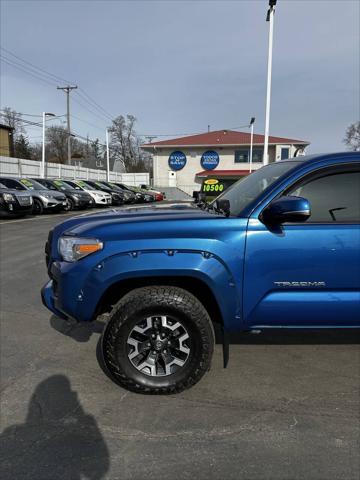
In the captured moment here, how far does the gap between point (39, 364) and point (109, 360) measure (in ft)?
2.97

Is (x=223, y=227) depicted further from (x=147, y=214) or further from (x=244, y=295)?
(x=147, y=214)

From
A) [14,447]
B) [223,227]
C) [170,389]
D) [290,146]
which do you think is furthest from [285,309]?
[290,146]

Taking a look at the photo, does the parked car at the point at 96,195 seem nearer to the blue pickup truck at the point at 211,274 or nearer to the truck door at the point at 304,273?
the blue pickup truck at the point at 211,274

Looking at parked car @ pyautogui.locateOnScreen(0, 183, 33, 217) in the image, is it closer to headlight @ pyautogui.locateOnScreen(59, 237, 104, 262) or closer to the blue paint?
headlight @ pyautogui.locateOnScreen(59, 237, 104, 262)

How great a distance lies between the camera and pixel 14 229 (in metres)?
12.4

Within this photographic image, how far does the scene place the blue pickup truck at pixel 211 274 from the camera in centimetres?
289

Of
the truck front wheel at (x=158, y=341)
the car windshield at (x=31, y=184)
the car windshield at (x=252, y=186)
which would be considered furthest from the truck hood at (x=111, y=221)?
the car windshield at (x=31, y=184)

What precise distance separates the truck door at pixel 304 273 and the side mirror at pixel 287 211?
A: 90 mm

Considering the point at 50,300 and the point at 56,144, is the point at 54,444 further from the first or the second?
the point at 56,144

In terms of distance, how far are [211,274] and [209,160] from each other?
133ft

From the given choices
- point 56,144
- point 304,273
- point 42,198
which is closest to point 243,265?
point 304,273

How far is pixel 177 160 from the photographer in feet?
141

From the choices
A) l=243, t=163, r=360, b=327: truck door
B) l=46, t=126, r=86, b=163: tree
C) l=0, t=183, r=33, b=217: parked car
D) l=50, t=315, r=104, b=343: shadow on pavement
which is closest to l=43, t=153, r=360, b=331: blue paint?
l=243, t=163, r=360, b=327: truck door

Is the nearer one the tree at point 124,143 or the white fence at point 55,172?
the white fence at point 55,172
